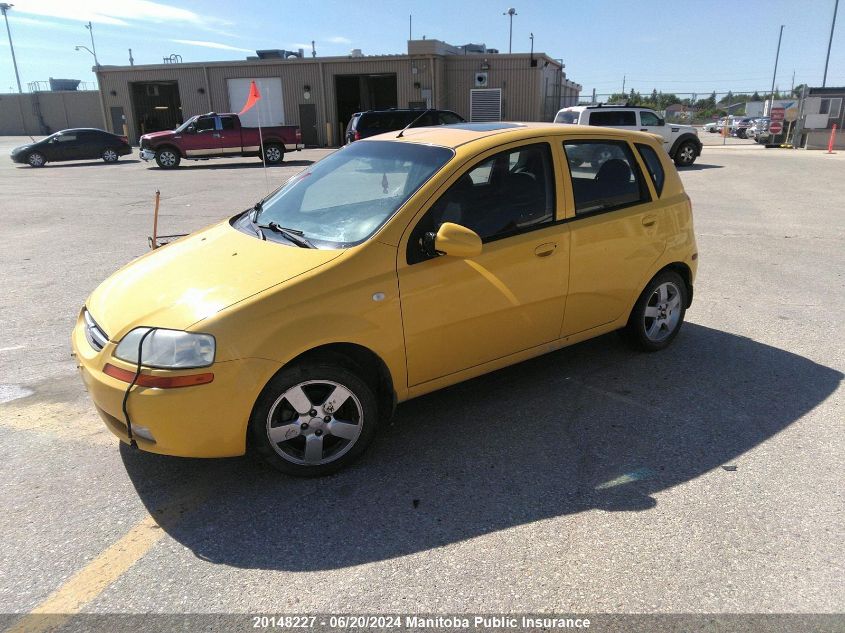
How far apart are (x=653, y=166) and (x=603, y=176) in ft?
1.97

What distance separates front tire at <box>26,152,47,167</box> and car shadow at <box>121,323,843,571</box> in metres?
27.1

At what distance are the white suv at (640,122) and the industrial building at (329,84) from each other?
14703mm

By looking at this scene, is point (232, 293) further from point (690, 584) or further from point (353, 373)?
point (690, 584)

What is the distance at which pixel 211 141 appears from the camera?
24891 mm

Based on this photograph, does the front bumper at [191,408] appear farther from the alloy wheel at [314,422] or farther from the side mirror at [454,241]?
the side mirror at [454,241]

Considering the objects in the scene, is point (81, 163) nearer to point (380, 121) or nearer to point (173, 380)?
point (380, 121)

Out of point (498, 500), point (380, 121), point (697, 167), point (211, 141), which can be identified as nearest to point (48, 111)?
point (211, 141)

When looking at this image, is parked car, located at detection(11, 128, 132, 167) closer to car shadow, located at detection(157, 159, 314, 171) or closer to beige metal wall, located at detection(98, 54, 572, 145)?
car shadow, located at detection(157, 159, 314, 171)

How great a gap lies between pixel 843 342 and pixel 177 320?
5228 mm

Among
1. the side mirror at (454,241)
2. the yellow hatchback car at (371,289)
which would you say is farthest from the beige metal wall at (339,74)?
the side mirror at (454,241)

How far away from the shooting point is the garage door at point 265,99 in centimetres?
3603

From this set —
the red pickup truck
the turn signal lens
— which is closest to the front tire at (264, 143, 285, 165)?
the red pickup truck

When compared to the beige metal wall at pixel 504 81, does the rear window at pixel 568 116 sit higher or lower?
lower

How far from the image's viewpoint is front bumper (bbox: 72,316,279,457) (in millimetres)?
2920
